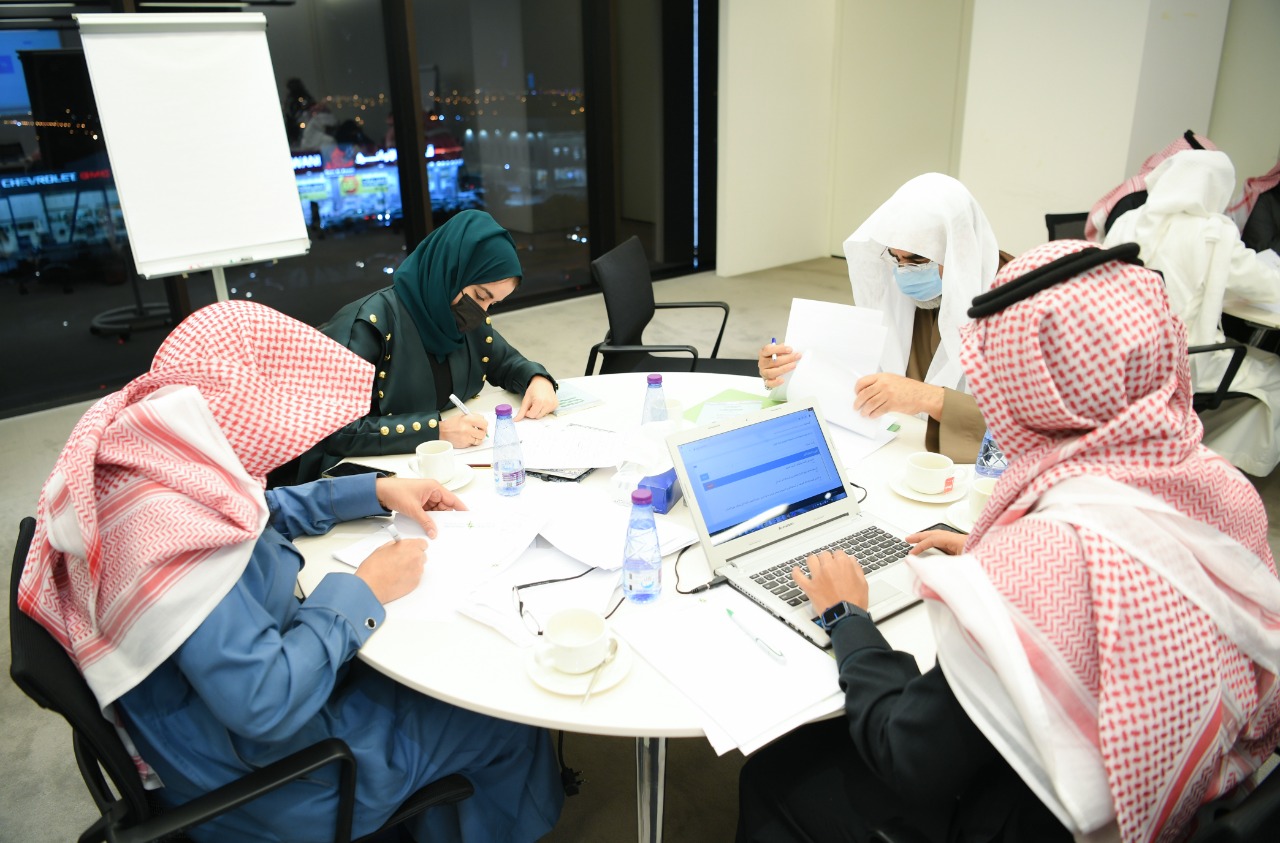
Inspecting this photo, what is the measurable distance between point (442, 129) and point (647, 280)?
2977 mm

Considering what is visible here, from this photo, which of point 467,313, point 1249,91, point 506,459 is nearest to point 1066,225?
point 1249,91

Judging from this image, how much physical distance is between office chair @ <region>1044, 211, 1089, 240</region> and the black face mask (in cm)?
285

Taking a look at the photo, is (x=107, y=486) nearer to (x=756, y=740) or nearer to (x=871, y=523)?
(x=756, y=740)

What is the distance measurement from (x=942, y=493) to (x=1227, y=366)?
6.49 feet

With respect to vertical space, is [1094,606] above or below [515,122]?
below

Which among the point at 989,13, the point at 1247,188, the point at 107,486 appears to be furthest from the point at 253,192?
the point at 1247,188

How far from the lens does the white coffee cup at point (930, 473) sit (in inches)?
68.7

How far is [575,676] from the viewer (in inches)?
49.4

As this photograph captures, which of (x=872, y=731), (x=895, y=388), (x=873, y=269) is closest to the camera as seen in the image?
(x=872, y=731)

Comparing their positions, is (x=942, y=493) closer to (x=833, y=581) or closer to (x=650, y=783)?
(x=833, y=581)

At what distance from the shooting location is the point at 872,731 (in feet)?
3.62

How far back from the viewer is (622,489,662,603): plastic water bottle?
1404 mm

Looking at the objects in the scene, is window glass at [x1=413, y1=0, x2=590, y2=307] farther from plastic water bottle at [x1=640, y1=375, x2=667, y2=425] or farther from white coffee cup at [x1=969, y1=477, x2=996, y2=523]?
white coffee cup at [x1=969, y1=477, x2=996, y2=523]

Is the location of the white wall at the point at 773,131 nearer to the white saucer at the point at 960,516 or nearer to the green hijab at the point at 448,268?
the green hijab at the point at 448,268
